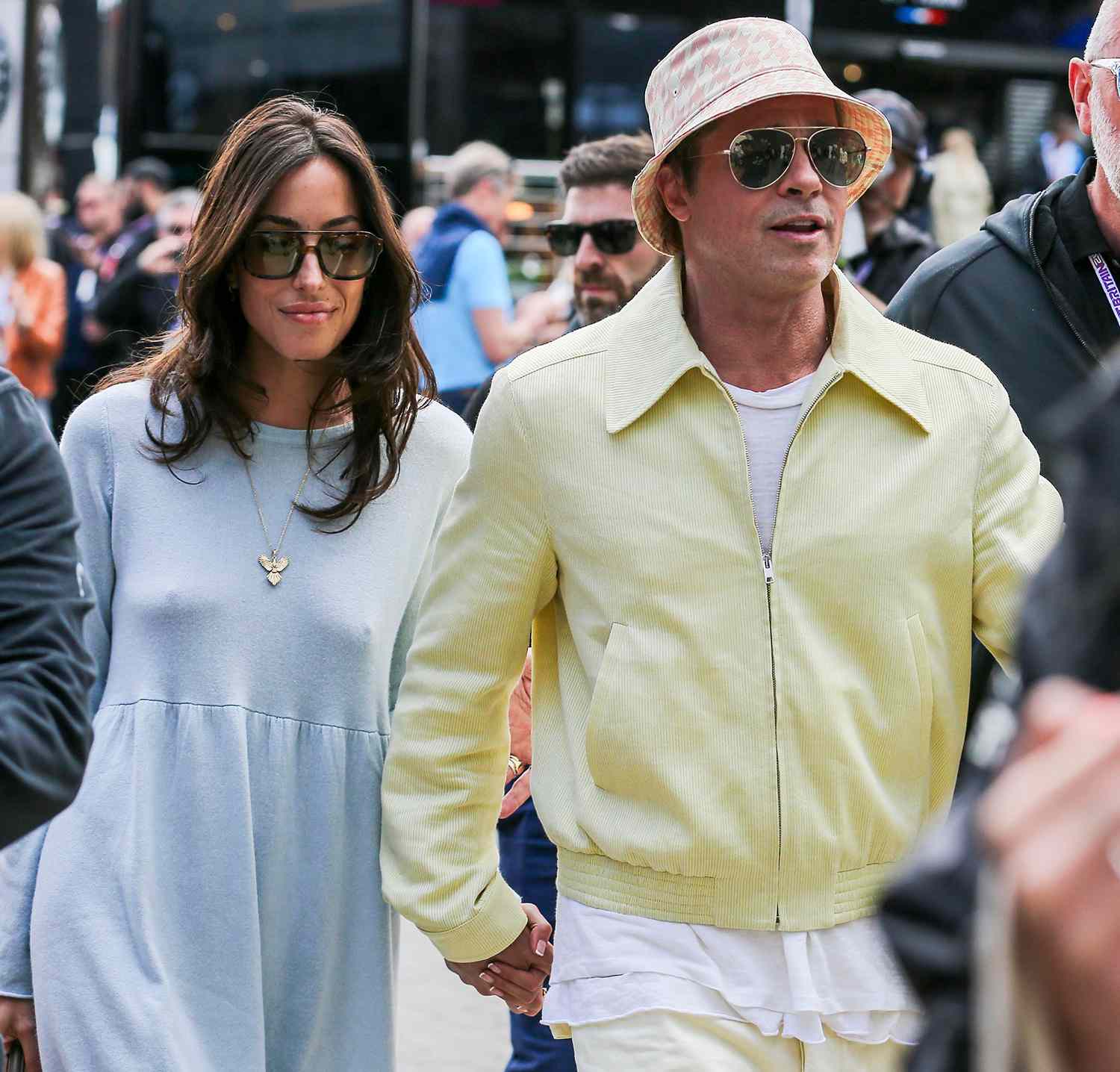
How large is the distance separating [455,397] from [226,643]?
531cm

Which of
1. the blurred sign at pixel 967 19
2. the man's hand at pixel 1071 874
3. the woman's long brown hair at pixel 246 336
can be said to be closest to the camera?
the man's hand at pixel 1071 874

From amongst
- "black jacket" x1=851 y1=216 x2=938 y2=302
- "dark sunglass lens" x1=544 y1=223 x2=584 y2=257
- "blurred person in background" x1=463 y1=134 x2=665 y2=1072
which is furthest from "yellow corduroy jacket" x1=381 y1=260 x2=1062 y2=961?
"black jacket" x1=851 y1=216 x2=938 y2=302

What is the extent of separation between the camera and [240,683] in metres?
3.56

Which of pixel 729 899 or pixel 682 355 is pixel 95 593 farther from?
pixel 729 899

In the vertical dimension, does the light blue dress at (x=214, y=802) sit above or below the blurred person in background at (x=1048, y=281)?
below

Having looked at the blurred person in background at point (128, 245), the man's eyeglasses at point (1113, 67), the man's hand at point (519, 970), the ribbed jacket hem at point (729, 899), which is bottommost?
the blurred person in background at point (128, 245)

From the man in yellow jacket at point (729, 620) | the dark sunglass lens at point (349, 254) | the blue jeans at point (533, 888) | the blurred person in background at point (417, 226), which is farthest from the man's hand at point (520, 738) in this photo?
the blurred person in background at point (417, 226)

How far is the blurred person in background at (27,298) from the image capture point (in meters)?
13.9

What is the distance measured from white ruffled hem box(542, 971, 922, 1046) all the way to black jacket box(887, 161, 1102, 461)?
4.24 feet

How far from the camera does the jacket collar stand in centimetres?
331

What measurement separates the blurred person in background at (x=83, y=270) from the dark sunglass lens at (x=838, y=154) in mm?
9875

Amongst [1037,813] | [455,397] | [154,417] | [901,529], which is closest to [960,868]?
[1037,813]

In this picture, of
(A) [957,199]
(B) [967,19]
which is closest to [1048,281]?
(A) [957,199]

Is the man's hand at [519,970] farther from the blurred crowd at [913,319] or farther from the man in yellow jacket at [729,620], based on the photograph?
the blurred crowd at [913,319]
